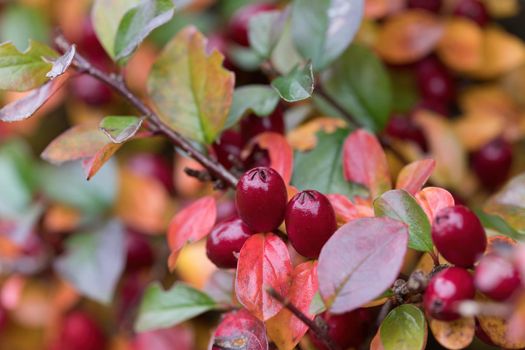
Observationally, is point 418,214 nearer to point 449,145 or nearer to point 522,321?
point 522,321

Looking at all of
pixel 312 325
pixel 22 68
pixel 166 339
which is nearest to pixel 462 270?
pixel 312 325

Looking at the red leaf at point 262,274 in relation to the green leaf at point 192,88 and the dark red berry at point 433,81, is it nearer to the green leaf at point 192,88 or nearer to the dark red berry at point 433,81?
the green leaf at point 192,88

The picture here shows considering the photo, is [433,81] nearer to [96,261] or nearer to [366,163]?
[366,163]

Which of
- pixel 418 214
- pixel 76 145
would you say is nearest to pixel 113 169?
pixel 76 145

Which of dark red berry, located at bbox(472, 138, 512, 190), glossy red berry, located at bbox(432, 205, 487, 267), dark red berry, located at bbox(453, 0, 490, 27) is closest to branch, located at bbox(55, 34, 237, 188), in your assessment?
glossy red berry, located at bbox(432, 205, 487, 267)

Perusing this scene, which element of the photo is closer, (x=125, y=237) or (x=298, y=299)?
(x=298, y=299)

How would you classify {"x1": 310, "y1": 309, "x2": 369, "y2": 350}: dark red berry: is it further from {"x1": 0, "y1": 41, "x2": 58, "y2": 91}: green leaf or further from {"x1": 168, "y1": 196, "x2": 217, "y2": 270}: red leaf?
{"x1": 0, "y1": 41, "x2": 58, "y2": 91}: green leaf
